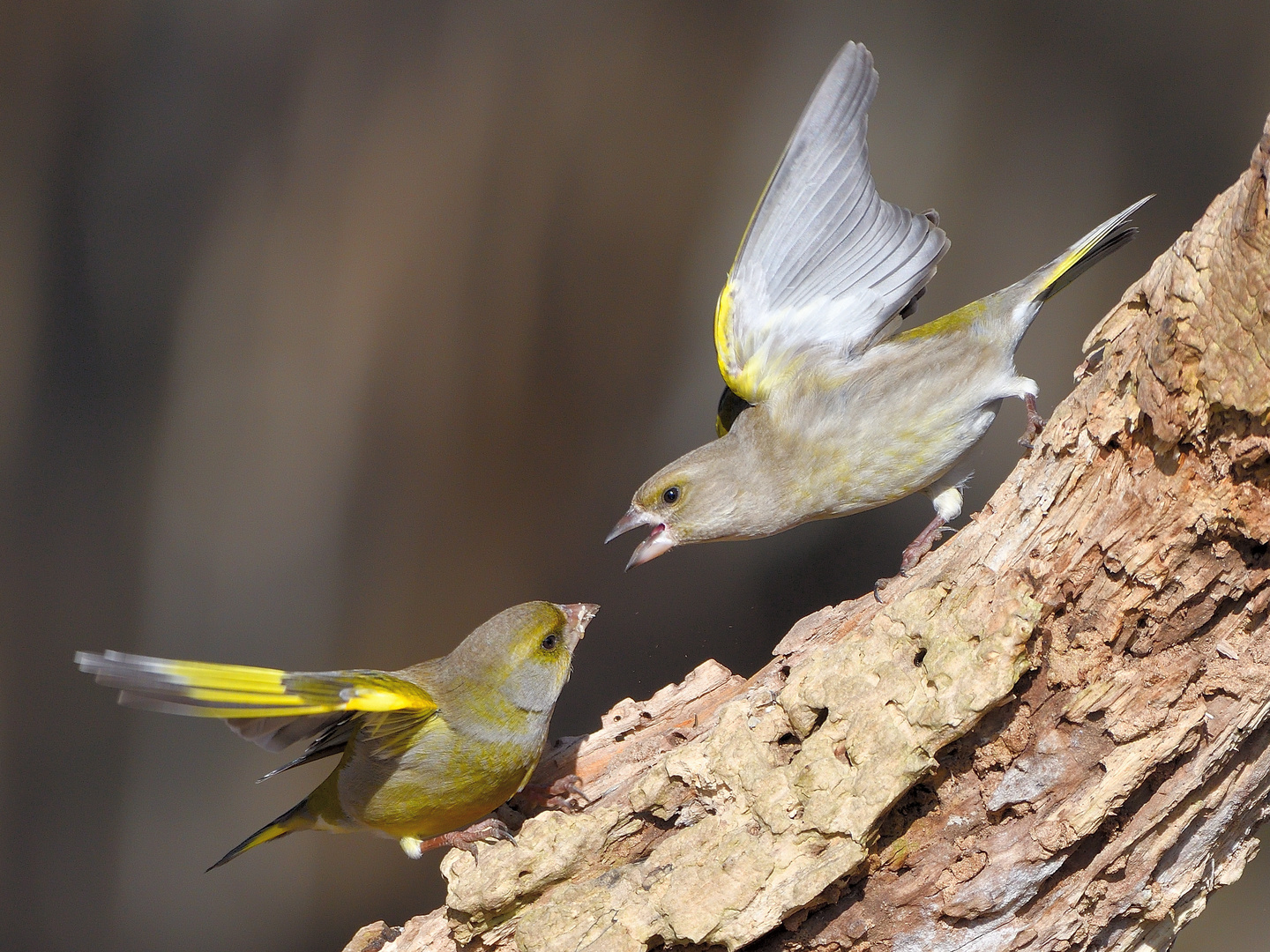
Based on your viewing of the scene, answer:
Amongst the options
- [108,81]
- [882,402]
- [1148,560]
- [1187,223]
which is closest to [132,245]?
[108,81]

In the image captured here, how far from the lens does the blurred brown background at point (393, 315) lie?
9.06ft

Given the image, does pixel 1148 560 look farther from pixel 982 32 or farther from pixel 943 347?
pixel 982 32

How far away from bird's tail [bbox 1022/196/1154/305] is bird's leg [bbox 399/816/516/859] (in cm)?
162

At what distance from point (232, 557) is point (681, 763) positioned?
6.21 ft

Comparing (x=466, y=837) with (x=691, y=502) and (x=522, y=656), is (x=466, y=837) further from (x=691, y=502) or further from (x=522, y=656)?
(x=691, y=502)

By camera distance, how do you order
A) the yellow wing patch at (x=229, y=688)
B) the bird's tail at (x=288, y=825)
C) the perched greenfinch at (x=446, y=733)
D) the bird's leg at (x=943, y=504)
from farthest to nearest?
the bird's tail at (x=288, y=825) → the bird's leg at (x=943, y=504) → the perched greenfinch at (x=446, y=733) → the yellow wing patch at (x=229, y=688)

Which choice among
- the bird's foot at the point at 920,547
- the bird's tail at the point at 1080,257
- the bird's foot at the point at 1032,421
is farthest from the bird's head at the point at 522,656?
the bird's tail at the point at 1080,257

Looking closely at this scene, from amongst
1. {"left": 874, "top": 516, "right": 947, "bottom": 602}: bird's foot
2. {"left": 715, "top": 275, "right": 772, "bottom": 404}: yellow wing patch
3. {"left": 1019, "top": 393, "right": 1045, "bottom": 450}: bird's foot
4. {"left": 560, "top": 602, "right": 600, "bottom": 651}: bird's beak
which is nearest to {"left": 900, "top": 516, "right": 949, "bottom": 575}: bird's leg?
{"left": 874, "top": 516, "right": 947, "bottom": 602}: bird's foot

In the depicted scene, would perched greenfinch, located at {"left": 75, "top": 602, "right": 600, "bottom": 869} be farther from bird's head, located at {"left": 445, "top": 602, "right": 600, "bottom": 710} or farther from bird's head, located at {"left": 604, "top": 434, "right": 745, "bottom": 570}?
bird's head, located at {"left": 604, "top": 434, "right": 745, "bottom": 570}

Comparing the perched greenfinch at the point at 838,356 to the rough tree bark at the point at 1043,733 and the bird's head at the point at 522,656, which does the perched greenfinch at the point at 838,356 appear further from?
the rough tree bark at the point at 1043,733

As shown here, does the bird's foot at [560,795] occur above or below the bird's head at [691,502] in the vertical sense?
below

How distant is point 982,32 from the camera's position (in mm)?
2928

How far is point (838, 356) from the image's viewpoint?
223cm

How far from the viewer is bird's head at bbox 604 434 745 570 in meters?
2.21
